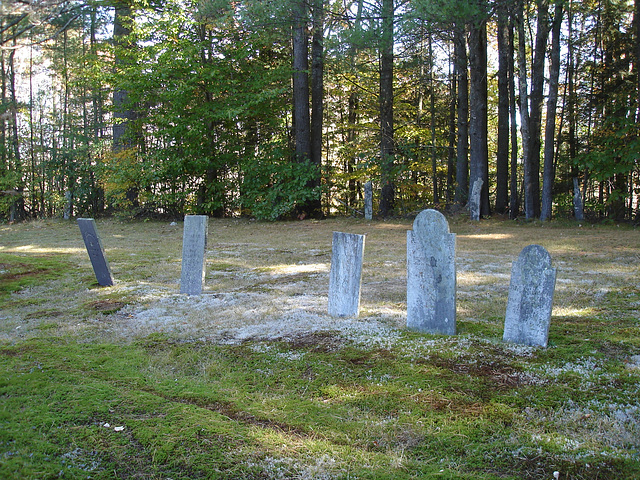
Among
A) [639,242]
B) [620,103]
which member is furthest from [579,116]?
[639,242]

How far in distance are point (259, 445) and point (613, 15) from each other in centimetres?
1928

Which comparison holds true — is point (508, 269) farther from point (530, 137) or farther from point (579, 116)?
point (579, 116)

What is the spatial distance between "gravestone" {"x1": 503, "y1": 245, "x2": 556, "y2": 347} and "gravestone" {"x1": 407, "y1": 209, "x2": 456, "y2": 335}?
0.52 meters

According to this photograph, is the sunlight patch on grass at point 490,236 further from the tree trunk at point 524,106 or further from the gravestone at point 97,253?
the gravestone at point 97,253

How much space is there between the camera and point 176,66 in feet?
54.2

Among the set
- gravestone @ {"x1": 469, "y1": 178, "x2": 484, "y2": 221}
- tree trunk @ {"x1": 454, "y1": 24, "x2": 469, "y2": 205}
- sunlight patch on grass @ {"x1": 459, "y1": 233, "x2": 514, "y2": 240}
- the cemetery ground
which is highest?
tree trunk @ {"x1": 454, "y1": 24, "x2": 469, "y2": 205}

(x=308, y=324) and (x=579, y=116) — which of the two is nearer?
(x=308, y=324)

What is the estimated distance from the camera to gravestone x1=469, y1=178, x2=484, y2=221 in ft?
49.8

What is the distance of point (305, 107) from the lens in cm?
1756

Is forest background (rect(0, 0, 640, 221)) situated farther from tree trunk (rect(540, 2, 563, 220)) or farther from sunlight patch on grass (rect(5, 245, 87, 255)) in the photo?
sunlight patch on grass (rect(5, 245, 87, 255))

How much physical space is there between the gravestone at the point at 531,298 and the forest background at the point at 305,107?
31.1ft

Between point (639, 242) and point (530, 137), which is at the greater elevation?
point (530, 137)

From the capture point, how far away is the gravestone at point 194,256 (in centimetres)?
639

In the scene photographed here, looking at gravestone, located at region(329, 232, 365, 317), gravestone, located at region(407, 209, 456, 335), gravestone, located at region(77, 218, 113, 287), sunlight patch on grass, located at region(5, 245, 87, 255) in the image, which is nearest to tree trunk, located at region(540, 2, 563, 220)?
gravestone, located at region(329, 232, 365, 317)
